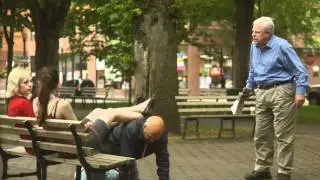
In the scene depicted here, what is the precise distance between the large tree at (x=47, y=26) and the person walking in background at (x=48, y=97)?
15.8 m

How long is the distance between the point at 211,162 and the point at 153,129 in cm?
483

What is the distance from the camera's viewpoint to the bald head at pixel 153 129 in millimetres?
5570

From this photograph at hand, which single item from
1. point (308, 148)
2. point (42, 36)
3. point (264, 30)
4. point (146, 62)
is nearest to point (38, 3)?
point (42, 36)

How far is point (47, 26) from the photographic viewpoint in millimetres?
22812

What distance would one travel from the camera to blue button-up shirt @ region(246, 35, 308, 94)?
312 inches

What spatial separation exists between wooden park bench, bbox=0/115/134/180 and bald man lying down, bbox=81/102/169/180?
0.11 m

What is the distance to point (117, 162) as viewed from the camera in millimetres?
5797

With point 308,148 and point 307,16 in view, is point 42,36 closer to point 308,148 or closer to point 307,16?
point 308,148

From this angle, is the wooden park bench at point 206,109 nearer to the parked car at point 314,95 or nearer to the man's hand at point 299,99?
the man's hand at point 299,99

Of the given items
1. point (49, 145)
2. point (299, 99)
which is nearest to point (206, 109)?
point (299, 99)

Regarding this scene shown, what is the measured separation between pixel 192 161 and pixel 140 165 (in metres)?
0.87

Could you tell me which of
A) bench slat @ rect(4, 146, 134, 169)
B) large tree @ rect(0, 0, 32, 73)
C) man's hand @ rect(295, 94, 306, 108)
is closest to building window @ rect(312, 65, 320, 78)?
large tree @ rect(0, 0, 32, 73)

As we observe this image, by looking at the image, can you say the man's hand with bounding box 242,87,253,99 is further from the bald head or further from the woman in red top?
the bald head

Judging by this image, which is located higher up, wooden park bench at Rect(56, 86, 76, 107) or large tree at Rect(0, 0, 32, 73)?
large tree at Rect(0, 0, 32, 73)
